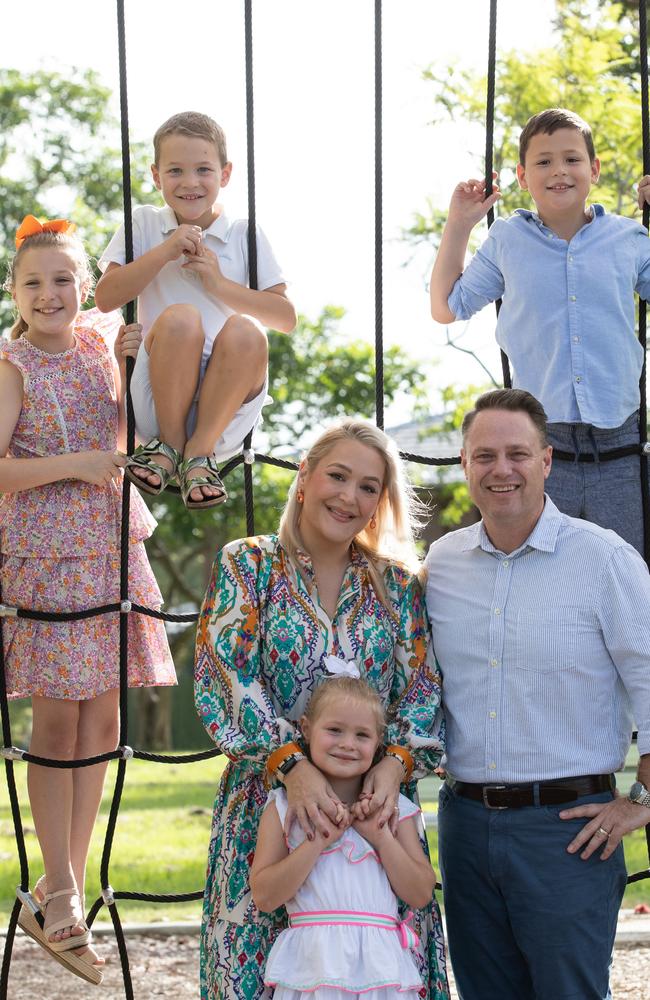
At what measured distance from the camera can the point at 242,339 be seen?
2730mm

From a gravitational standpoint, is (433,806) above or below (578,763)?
below

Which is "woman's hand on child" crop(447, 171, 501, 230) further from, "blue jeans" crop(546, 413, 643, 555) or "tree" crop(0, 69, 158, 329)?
"tree" crop(0, 69, 158, 329)

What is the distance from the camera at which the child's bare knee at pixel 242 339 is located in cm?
273

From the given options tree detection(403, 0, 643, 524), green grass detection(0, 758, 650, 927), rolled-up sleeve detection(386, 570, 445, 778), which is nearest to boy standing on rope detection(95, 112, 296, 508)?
rolled-up sleeve detection(386, 570, 445, 778)

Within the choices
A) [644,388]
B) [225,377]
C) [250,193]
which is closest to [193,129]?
[250,193]

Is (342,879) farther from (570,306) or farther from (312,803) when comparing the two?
(570,306)

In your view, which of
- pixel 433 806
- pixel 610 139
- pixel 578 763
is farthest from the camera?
pixel 433 806

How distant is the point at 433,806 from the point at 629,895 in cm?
215

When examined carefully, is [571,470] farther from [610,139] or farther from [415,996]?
Result: [610,139]

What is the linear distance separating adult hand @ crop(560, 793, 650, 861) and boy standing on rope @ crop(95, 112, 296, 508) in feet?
2.93

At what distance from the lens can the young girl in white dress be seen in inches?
85.7

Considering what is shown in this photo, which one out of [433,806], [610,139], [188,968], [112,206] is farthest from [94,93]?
[188,968]

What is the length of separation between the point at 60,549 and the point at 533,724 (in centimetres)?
109

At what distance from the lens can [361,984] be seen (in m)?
2.17
